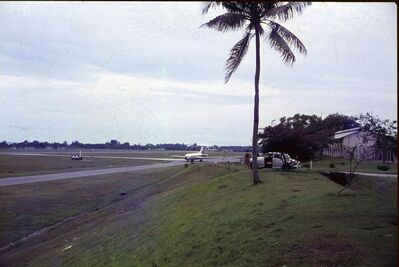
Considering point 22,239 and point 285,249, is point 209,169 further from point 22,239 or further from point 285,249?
point 285,249

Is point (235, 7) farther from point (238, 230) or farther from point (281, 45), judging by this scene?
point (238, 230)

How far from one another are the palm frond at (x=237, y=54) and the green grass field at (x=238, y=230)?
4457 millimetres

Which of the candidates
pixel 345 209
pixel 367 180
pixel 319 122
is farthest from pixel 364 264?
pixel 319 122

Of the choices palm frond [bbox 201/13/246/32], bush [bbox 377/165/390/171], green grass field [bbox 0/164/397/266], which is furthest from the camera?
bush [bbox 377/165/390/171]

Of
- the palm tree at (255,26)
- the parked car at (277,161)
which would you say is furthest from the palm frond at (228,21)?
the parked car at (277,161)

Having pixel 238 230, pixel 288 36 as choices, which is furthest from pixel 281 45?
pixel 238 230

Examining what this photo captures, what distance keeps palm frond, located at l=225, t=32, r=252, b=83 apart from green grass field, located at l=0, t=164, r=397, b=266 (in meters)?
4.46

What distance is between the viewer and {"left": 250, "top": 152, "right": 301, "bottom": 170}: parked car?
86.7 ft

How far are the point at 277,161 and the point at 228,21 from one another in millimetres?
12456

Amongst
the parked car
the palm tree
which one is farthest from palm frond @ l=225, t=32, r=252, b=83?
the parked car

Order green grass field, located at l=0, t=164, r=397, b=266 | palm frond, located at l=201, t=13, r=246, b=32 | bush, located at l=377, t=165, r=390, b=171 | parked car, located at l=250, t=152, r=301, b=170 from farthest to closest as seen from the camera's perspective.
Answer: parked car, located at l=250, t=152, r=301, b=170, bush, located at l=377, t=165, r=390, b=171, palm frond, located at l=201, t=13, r=246, b=32, green grass field, located at l=0, t=164, r=397, b=266

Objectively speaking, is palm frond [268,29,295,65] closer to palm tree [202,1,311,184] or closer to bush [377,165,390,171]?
palm tree [202,1,311,184]

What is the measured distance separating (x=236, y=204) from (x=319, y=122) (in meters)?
41.5

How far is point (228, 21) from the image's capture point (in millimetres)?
16656
